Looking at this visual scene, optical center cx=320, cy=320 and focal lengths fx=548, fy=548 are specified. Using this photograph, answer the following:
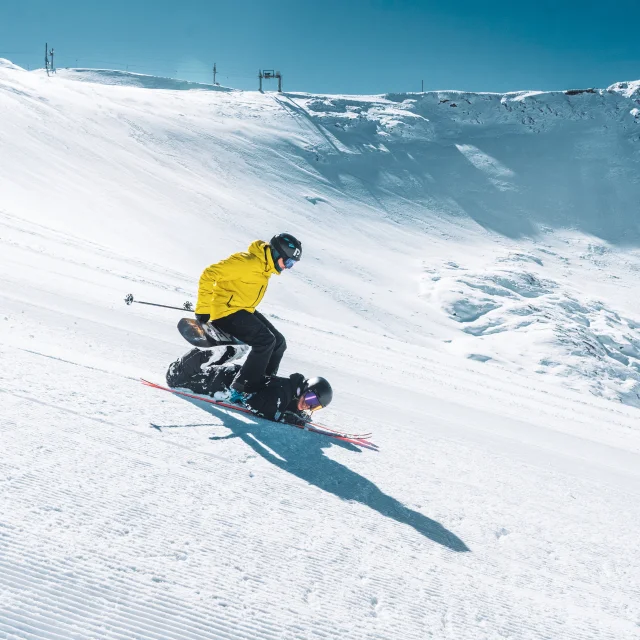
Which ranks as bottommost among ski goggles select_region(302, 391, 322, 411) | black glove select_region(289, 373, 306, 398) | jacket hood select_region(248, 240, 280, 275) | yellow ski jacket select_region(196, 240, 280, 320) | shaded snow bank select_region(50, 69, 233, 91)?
ski goggles select_region(302, 391, 322, 411)

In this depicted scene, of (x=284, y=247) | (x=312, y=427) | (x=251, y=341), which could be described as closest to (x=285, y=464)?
(x=312, y=427)

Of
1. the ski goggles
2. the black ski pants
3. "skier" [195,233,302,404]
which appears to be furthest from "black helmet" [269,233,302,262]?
the ski goggles

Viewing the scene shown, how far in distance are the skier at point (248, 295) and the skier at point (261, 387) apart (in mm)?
106

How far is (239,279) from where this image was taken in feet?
15.8

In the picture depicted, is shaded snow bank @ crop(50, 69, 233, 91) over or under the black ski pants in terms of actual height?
over

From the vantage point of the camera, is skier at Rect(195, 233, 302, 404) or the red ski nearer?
the red ski

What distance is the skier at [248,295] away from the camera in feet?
15.7

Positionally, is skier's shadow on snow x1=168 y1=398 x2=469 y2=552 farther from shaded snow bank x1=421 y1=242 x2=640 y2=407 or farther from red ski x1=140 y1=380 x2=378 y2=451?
shaded snow bank x1=421 y1=242 x2=640 y2=407

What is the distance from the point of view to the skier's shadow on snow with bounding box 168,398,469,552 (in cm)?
334

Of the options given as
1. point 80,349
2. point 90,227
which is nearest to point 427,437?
point 80,349

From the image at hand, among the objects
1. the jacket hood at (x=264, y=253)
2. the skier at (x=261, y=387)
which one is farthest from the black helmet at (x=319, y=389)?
the jacket hood at (x=264, y=253)

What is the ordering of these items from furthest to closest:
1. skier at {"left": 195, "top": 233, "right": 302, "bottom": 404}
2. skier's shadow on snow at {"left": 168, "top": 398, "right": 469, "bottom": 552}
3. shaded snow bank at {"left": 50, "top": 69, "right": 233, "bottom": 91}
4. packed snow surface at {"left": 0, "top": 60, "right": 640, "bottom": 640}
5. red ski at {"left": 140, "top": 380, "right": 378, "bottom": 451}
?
1. shaded snow bank at {"left": 50, "top": 69, "right": 233, "bottom": 91}
2. skier at {"left": 195, "top": 233, "right": 302, "bottom": 404}
3. red ski at {"left": 140, "top": 380, "right": 378, "bottom": 451}
4. skier's shadow on snow at {"left": 168, "top": 398, "right": 469, "bottom": 552}
5. packed snow surface at {"left": 0, "top": 60, "right": 640, "bottom": 640}

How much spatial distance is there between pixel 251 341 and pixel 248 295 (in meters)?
0.41

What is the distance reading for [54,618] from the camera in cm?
188
